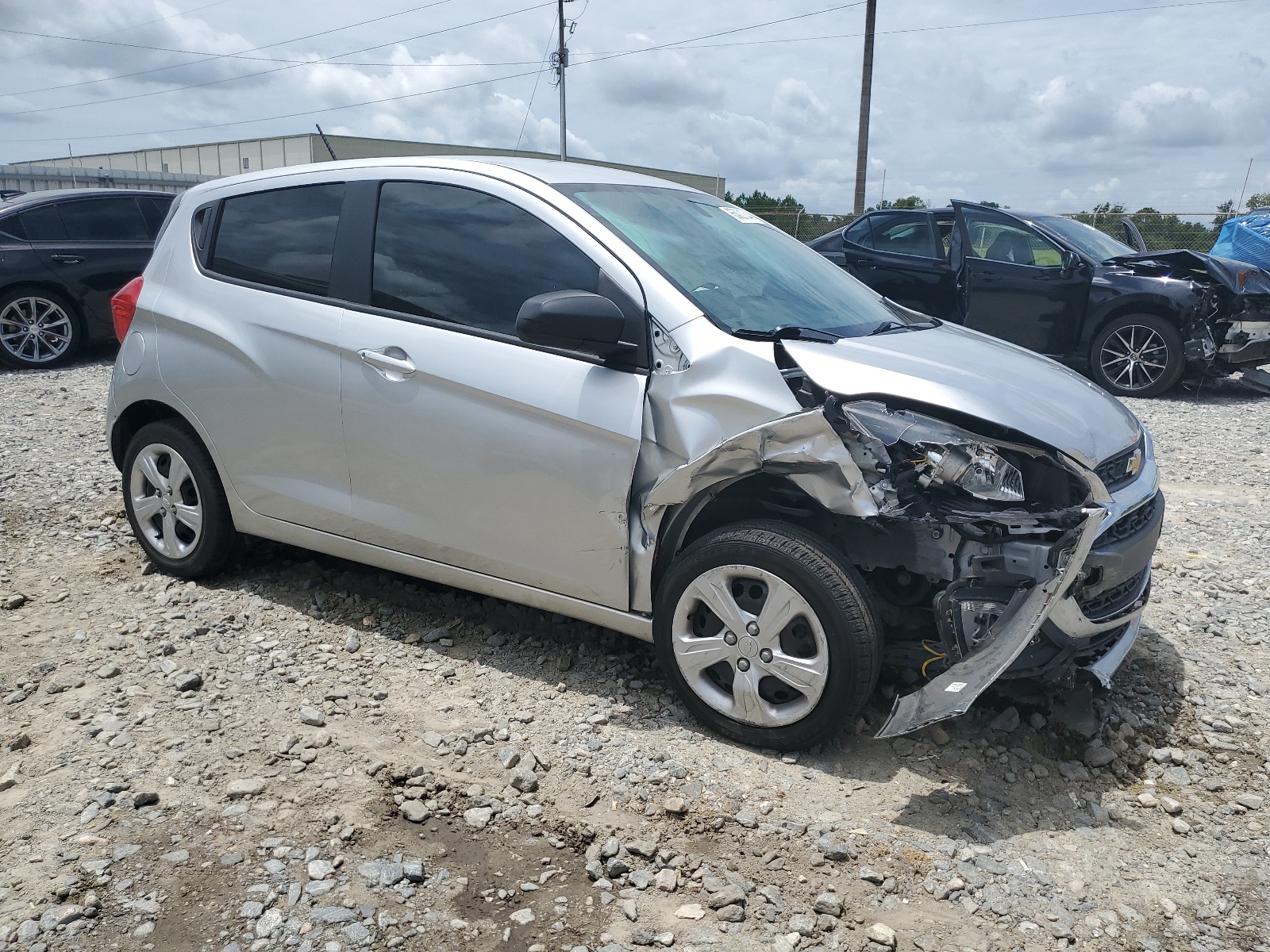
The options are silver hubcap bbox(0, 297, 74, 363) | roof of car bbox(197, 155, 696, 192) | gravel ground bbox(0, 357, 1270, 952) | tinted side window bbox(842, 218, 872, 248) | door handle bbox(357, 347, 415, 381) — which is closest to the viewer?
gravel ground bbox(0, 357, 1270, 952)

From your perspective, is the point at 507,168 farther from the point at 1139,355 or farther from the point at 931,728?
the point at 1139,355

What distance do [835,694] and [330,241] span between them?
2.51m

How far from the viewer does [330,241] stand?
3.82 m

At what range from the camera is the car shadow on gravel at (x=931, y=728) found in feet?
9.68

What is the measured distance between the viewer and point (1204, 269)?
9.03 meters

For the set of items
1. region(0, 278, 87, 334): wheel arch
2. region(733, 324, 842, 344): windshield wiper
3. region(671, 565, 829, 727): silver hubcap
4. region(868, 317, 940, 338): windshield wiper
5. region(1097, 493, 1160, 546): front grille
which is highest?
region(733, 324, 842, 344): windshield wiper

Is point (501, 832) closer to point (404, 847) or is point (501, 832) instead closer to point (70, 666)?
point (404, 847)

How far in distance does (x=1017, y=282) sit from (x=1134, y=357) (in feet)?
4.19

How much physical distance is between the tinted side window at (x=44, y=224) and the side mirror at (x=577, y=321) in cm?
885

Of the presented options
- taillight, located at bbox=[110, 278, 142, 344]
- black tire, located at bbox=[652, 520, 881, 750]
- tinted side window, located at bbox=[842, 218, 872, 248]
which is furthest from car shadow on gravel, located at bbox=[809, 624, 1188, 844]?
tinted side window, located at bbox=[842, 218, 872, 248]

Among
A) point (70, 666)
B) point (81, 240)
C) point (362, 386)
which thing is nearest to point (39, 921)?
point (70, 666)

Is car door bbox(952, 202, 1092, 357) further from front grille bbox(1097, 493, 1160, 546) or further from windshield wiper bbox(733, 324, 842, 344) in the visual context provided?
windshield wiper bbox(733, 324, 842, 344)

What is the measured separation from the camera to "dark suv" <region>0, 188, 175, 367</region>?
977cm

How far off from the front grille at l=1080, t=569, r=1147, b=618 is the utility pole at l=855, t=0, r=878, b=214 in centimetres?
1909
